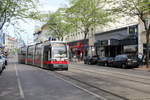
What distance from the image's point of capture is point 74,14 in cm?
4859

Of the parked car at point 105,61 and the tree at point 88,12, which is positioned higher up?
the tree at point 88,12

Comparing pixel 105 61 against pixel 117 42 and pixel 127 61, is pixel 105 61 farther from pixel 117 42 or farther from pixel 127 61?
pixel 117 42

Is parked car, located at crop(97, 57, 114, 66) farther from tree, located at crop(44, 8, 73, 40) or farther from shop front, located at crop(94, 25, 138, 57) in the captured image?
tree, located at crop(44, 8, 73, 40)

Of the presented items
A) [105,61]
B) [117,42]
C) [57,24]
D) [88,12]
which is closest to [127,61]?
[105,61]

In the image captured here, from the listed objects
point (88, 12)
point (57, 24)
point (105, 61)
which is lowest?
point (105, 61)

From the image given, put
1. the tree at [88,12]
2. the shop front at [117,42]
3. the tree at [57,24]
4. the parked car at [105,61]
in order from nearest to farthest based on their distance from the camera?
the parked car at [105,61]
the shop front at [117,42]
the tree at [88,12]
the tree at [57,24]

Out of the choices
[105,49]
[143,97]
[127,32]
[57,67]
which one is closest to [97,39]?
[105,49]

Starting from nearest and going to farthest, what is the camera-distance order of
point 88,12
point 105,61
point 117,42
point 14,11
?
1. point 14,11
2. point 105,61
3. point 117,42
4. point 88,12

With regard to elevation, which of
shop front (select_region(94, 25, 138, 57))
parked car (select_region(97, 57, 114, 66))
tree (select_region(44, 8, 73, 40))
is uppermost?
tree (select_region(44, 8, 73, 40))

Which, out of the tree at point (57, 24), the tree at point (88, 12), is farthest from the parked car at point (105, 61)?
the tree at point (57, 24)

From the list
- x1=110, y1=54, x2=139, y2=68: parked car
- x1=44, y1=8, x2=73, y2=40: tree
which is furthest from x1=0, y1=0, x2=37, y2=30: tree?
x1=44, y1=8, x2=73, y2=40: tree

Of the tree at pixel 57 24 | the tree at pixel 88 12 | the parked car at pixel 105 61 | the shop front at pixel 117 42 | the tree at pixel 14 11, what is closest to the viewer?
the tree at pixel 14 11

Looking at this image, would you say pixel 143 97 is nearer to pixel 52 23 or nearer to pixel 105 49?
pixel 105 49

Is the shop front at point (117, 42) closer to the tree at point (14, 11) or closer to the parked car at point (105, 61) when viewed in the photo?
the parked car at point (105, 61)
